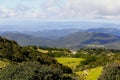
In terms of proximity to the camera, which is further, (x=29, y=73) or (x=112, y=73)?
(x=112, y=73)

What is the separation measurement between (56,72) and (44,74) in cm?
144

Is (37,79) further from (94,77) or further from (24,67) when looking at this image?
(94,77)

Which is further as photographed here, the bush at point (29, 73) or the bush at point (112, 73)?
the bush at point (112, 73)

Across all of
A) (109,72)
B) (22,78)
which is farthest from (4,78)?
(109,72)

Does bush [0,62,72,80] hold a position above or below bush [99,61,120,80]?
above

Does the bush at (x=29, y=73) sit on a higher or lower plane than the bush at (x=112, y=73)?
higher

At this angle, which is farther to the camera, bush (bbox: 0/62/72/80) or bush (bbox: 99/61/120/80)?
bush (bbox: 99/61/120/80)

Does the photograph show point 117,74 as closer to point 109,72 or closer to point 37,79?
point 109,72

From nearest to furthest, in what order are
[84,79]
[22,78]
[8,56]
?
[22,78]
[84,79]
[8,56]

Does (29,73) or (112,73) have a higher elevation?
(29,73)

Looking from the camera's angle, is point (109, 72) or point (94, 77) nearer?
point (109, 72)

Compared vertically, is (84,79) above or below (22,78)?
below

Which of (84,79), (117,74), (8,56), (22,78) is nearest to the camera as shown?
(22,78)

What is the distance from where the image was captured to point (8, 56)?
66.5m
